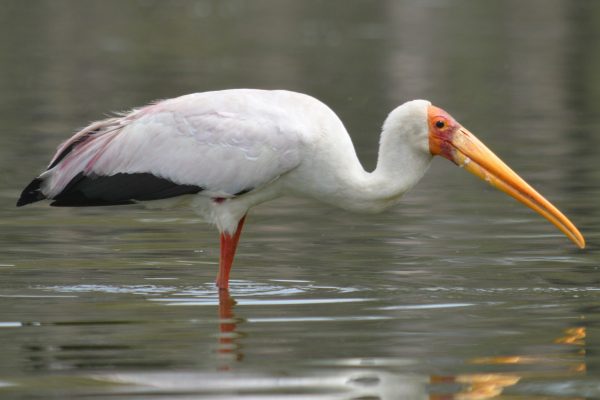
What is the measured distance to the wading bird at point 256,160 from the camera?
11453mm

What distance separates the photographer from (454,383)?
8.64 m

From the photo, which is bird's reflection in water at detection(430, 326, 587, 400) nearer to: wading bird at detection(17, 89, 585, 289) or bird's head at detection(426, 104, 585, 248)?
bird's head at detection(426, 104, 585, 248)

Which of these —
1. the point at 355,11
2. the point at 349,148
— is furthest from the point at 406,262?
the point at 355,11

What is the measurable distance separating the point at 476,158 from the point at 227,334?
251 centimetres

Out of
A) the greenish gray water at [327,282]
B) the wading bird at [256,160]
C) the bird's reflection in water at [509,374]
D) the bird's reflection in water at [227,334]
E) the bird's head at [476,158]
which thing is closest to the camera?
the bird's reflection in water at [509,374]

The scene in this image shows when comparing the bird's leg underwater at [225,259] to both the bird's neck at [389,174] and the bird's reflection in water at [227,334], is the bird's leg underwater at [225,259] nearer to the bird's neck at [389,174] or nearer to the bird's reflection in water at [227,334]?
the bird's reflection in water at [227,334]

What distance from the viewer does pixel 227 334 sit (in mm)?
10148

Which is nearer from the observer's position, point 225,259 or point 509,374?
point 509,374

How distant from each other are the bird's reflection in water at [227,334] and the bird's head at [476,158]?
5.79 ft

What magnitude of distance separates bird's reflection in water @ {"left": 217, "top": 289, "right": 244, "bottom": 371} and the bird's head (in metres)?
1.76

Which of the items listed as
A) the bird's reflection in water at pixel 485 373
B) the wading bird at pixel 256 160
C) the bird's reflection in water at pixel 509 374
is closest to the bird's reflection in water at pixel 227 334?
the bird's reflection in water at pixel 485 373

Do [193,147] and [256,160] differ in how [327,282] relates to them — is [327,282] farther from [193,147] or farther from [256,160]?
[193,147]

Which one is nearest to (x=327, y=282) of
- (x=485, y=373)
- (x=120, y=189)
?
(x=120, y=189)

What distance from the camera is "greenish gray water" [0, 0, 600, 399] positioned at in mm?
8875
